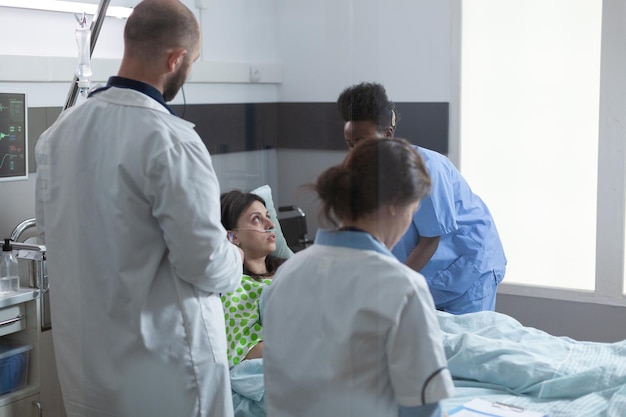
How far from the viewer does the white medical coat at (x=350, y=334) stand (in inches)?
45.9

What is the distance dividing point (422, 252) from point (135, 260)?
0.61m

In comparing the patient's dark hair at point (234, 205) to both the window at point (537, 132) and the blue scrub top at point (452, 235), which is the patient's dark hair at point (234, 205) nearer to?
the blue scrub top at point (452, 235)

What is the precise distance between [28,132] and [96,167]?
1.09 meters

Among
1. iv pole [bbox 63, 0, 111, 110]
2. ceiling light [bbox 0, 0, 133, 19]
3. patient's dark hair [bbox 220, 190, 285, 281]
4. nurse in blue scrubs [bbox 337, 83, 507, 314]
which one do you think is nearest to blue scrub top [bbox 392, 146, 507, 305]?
nurse in blue scrubs [bbox 337, 83, 507, 314]

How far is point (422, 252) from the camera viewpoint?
5.69 ft

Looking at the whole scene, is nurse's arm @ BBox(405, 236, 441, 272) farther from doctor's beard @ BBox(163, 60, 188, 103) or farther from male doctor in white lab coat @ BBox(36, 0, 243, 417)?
doctor's beard @ BBox(163, 60, 188, 103)

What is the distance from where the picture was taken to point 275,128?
157 cm

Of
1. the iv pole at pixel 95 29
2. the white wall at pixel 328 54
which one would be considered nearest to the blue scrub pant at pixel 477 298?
the white wall at pixel 328 54

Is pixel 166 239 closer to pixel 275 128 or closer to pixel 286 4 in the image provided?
pixel 275 128

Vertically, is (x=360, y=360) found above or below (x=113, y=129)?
below

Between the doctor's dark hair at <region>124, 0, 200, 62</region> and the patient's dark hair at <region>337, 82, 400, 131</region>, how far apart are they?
0.35 metres

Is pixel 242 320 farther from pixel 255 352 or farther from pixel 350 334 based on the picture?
pixel 350 334

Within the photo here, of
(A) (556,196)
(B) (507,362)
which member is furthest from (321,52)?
(A) (556,196)

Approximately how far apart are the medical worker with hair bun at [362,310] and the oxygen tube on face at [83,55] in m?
1.29
